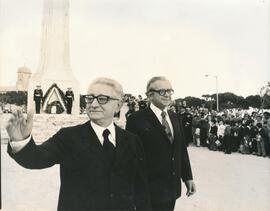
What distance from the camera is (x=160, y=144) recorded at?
2.38m

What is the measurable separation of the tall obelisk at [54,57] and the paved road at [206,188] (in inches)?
205

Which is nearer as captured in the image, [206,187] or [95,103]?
[95,103]

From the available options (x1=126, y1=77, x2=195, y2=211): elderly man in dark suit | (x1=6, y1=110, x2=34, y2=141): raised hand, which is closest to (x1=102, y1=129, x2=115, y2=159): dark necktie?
(x1=6, y1=110, x2=34, y2=141): raised hand

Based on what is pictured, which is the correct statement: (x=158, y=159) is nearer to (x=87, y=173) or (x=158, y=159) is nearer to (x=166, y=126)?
(x=166, y=126)

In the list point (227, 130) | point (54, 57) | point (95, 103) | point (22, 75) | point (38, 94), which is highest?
point (54, 57)

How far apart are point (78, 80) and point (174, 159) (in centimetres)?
871

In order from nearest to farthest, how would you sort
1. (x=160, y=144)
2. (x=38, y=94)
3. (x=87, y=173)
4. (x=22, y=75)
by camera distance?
(x=87, y=173), (x=160, y=144), (x=22, y=75), (x=38, y=94)

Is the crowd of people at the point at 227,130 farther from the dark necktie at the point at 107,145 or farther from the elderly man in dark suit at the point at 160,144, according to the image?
the dark necktie at the point at 107,145

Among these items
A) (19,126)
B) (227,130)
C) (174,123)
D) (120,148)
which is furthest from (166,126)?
(227,130)

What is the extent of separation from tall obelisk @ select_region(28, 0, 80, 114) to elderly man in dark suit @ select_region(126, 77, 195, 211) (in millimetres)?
7799

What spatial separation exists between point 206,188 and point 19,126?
289 centimetres

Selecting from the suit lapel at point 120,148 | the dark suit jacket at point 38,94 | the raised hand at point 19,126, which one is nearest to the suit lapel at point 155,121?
the suit lapel at point 120,148

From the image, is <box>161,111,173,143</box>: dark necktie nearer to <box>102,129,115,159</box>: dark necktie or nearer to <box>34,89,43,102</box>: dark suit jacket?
<box>102,129,115,159</box>: dark necktie

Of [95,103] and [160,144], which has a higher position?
[95,103]
